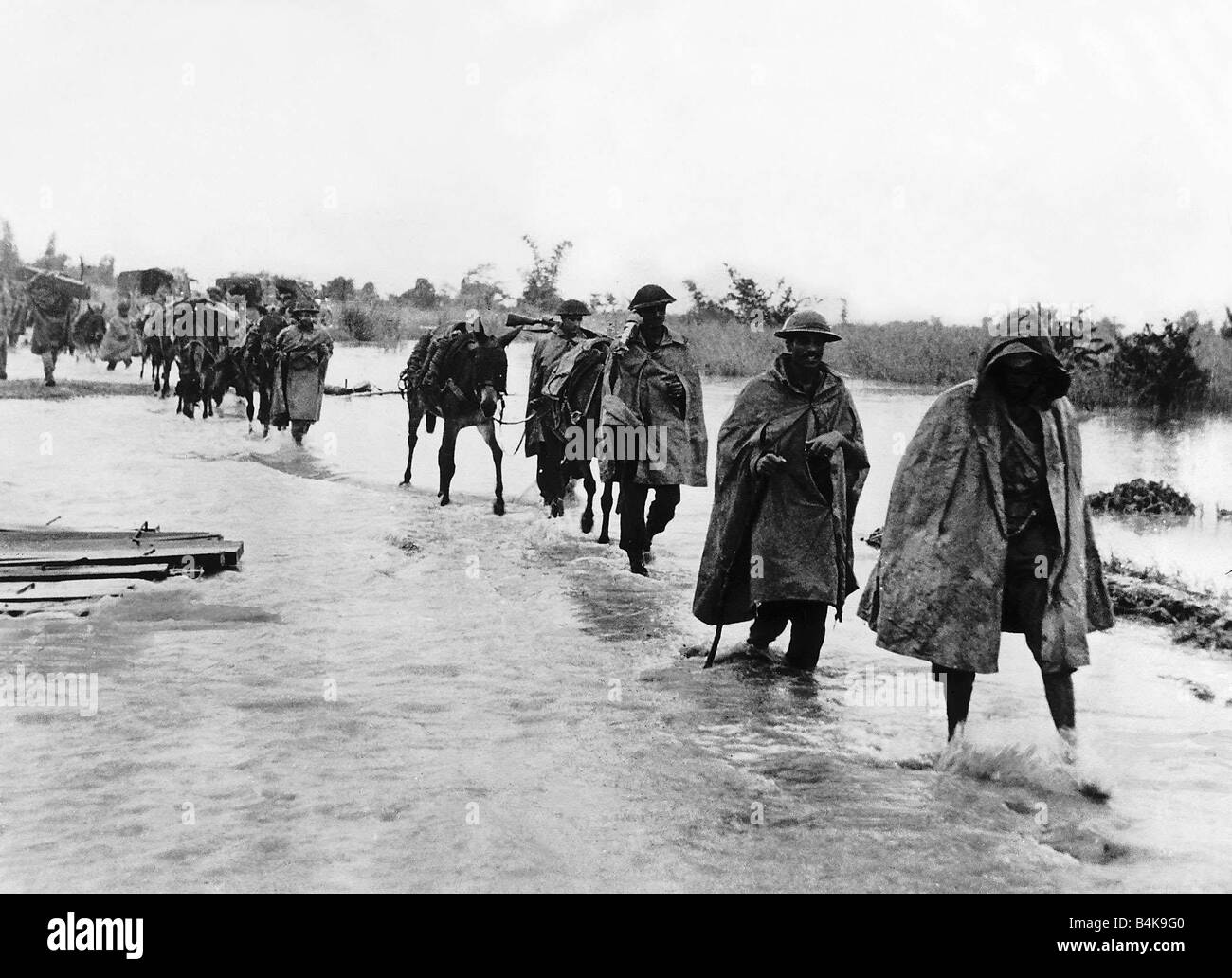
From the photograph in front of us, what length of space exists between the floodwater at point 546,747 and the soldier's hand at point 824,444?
1.21 metres

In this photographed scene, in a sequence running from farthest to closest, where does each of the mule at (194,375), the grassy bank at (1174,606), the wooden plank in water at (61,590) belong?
the mule at (194,375)
the wooden plank in water at (61,590)
the grassy bank at (1174,606)

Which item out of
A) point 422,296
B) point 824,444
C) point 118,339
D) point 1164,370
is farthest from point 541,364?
point 118,339

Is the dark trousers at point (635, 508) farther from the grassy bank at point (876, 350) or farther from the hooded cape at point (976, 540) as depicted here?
the grassy bank at point (876, 350)

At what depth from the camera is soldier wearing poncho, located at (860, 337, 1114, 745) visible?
201 inches

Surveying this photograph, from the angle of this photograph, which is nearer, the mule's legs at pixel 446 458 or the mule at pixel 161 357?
the mule's legs at pixel 446 458

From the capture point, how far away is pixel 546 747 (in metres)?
5.73

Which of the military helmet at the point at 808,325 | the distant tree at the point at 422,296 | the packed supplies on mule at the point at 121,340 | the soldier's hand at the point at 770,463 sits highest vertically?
the distant tree at the point at 422,296

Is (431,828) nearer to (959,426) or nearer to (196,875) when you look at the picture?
(196,875)

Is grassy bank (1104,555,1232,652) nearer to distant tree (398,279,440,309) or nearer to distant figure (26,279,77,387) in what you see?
distant tree (398,279,440,309)

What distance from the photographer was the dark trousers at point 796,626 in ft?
22.2

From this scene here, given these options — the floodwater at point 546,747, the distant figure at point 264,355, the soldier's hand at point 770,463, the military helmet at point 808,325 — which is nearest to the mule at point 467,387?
the floodwater at point 546,747

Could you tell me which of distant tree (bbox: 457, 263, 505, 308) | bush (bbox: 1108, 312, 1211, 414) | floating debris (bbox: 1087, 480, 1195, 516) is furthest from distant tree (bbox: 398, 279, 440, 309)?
bush (bbox: 1108, 312, 1211, 414)

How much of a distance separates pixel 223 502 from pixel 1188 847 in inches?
351

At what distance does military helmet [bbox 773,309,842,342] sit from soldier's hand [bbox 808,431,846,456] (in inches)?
19.0
